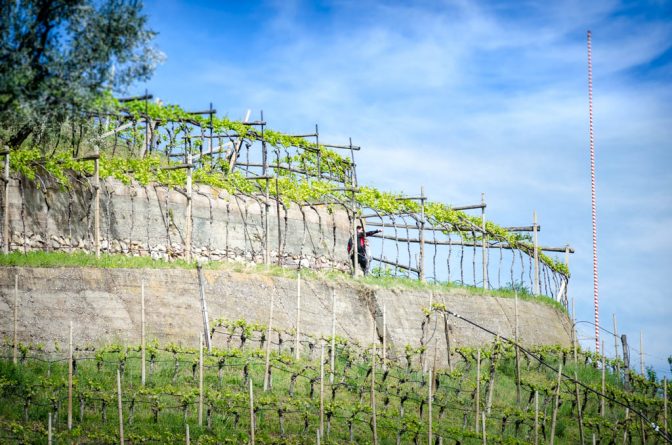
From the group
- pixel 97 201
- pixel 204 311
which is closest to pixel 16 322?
pixel 204 311

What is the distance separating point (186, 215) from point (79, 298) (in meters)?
5.05

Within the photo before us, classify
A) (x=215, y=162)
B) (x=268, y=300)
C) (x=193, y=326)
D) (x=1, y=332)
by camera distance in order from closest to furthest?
(x=1, y=332)
(x=193, y=326)
(x=268, y=300)
(x=215, y=162)

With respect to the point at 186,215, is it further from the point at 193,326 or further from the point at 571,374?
the point at 571,374

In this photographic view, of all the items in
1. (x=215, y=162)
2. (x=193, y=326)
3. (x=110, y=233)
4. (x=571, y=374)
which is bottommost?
(x=571, y=374)

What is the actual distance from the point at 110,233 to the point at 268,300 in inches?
188

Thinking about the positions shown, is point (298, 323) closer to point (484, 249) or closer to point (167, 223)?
point (167, 223)

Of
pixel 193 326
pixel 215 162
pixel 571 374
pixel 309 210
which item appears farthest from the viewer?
pixel 215 162

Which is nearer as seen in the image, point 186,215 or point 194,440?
point 194,440

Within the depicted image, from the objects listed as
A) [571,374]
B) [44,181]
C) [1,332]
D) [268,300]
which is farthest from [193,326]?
[571,374]

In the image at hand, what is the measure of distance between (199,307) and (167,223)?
4.60m

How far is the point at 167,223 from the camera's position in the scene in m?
27.2

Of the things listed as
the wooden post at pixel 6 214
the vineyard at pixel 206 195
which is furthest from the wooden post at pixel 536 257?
the wooden post at pixel 6 214

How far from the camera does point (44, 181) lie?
25.1 m

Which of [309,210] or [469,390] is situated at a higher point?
[309,210]
